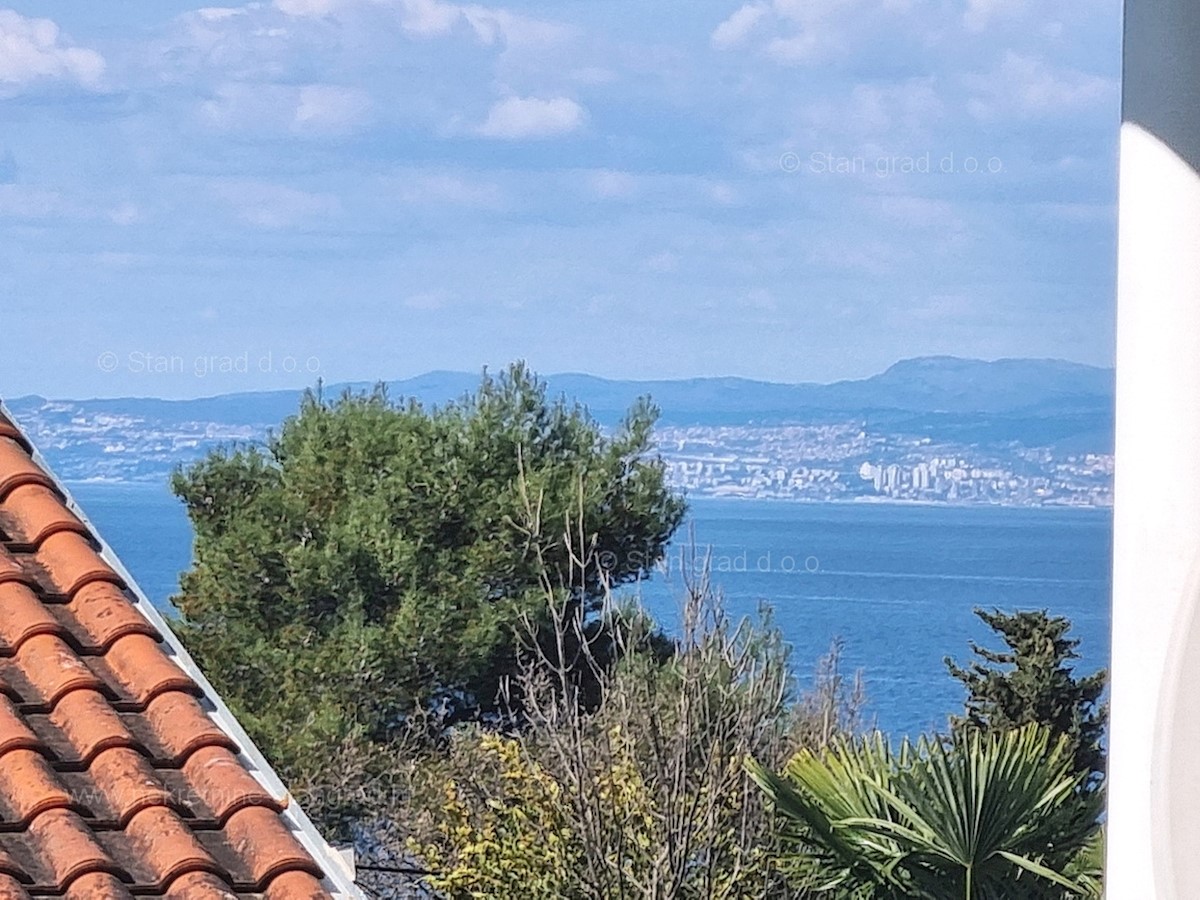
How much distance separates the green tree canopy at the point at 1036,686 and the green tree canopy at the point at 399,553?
1758 millimetres

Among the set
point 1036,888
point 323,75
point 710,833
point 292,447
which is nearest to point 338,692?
point 292,447

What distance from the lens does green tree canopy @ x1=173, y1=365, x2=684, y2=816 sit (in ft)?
26.8

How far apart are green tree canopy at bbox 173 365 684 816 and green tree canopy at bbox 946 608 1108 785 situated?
1758 millimetres

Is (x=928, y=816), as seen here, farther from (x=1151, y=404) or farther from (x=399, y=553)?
(x=399, y=553)

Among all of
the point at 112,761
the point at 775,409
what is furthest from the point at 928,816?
the point at 775,409

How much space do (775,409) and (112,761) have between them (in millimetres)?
10811

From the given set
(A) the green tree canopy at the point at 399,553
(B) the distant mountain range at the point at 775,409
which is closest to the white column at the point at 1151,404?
(A) the green tree canopy at the point at 399,553

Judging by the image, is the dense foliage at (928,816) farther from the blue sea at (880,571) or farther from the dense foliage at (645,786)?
the blue sea at (880,571)

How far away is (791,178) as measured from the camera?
43.7 feet

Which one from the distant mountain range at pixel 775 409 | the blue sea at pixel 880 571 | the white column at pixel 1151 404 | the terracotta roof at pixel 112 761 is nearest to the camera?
the white column at pixel 1151 404

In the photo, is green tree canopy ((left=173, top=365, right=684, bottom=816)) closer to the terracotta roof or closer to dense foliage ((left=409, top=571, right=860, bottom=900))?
dense foliage ((left=409, top=571, right=860, bottom=900))

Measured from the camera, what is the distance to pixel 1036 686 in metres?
7.37

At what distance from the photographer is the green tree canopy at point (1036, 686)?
7266 mm

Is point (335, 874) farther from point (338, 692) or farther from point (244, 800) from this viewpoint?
point (338, 692)
